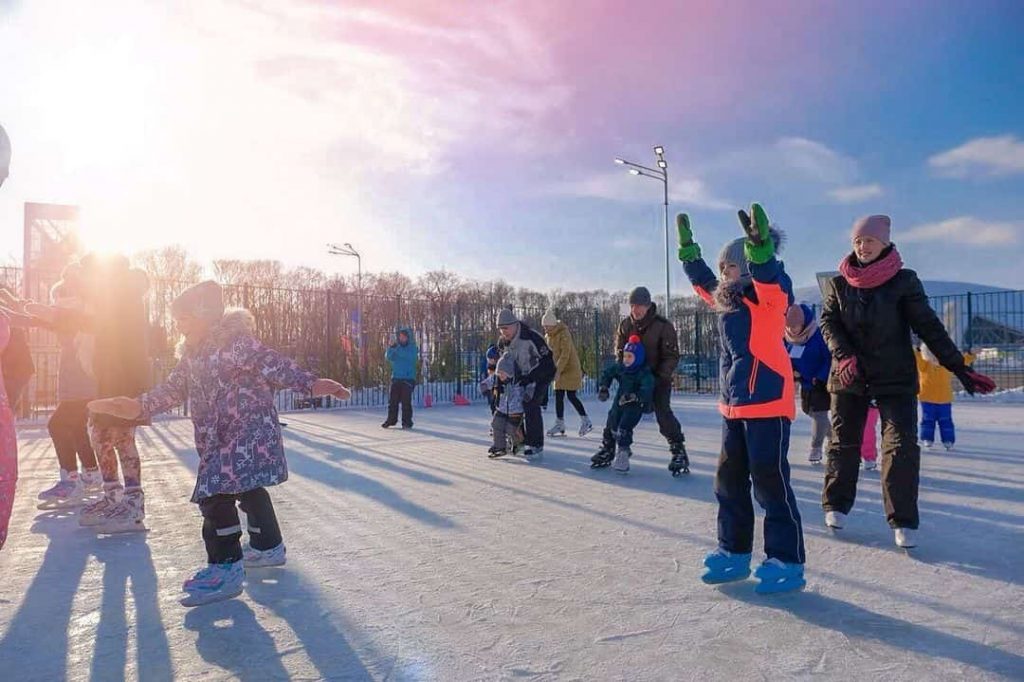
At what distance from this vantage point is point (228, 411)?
360 centimetres

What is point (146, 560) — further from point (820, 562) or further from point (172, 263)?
point (172, 263)

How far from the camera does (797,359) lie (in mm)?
7141

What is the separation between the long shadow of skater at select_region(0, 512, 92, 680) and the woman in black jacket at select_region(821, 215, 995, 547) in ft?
13.3

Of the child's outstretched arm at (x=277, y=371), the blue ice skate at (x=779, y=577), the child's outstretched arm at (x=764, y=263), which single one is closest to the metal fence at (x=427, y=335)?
the child's outstretched arm at (x=277, y=371)

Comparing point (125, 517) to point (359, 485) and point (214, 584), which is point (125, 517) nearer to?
point (214, 584)

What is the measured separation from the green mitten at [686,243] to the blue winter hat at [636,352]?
2773mm

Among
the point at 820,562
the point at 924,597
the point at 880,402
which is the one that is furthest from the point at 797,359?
the point at 924,597

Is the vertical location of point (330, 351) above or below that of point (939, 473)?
above

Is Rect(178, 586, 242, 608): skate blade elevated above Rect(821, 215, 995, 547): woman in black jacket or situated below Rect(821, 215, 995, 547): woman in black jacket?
below

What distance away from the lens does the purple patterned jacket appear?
11.7 ft

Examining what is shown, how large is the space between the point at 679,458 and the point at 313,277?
91.4 feet

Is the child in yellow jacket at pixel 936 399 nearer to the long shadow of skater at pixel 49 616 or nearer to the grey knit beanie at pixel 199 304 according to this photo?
the grey knit beanie at pixel 199 304

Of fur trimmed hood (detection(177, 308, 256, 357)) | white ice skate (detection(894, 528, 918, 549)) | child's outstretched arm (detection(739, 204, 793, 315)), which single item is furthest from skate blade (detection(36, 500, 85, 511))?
white ice skate (detection(894, 528, 918, 549))

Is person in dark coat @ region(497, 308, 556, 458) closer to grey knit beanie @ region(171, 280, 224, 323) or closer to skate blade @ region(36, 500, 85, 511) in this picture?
skate blade @ region(36, 500, 85, 511)
